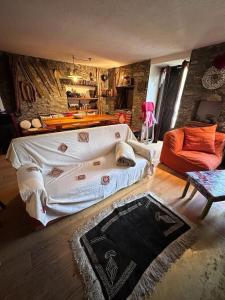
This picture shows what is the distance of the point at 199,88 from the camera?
2896 mm

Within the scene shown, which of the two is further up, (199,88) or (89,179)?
(199,88)

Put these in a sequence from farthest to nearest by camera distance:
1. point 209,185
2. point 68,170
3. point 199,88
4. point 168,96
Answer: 1. point 168,96
2. point 199,88
3. point 68,170
4. point 209,185

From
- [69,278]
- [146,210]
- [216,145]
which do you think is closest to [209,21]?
[216,145]

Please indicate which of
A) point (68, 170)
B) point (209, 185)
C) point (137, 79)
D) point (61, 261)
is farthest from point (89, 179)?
point (137, 79)

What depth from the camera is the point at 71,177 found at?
1681 millimetres

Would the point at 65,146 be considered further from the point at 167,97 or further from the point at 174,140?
the point at 167,97

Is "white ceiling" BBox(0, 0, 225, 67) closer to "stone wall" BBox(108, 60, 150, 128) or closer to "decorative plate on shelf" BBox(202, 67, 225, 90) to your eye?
"decorative plate on shelf" BBox(202, 67, 225, 90)

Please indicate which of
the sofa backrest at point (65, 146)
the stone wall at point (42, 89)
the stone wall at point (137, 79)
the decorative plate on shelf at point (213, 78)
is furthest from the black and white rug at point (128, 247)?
the stone wall at point (42, 89)

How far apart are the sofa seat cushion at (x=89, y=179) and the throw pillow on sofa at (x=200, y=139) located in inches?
43.5

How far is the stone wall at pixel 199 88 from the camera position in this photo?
2.62 metres

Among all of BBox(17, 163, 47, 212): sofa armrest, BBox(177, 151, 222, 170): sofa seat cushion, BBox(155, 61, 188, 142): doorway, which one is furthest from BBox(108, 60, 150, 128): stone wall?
BBox(17, 163, 47, 212): sofa armrest

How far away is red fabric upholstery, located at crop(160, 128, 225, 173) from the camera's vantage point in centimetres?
224

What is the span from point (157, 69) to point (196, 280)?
437 centimetres

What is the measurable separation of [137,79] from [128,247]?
4.24 m
